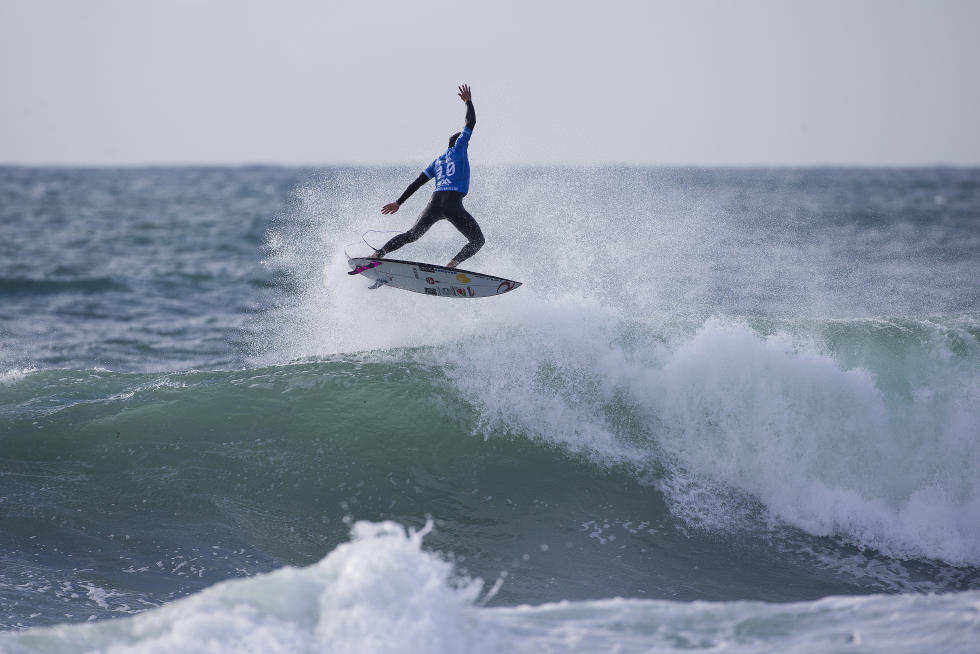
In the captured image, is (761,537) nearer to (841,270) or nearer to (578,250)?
(578,250)

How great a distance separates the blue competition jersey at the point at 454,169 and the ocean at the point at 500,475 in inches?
63.4

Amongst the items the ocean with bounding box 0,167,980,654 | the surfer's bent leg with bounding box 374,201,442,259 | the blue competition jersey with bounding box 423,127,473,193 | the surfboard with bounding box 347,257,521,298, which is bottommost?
the ocean with bounding box 0,167,980,654

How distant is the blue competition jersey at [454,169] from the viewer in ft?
31.9

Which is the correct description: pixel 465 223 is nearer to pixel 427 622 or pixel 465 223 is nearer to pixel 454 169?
pixel 454 169

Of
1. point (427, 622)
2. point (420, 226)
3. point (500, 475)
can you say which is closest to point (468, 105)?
point (420, 226)

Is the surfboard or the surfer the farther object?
the surfboard

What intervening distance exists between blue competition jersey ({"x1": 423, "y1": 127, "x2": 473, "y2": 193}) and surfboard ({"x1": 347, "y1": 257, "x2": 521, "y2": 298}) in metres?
0.93

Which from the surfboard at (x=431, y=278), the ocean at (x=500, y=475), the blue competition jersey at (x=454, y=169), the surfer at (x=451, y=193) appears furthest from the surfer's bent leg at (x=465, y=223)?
the ocean at (x=500, y=475)

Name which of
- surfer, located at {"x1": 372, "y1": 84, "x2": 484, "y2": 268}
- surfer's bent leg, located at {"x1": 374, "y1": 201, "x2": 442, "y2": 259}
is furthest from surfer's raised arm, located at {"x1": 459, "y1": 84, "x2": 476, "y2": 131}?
surfer's bent leg, located at {"x1": 374, "y1": 201, "x2": 442, "y2": 259}

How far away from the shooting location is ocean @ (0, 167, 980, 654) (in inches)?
212

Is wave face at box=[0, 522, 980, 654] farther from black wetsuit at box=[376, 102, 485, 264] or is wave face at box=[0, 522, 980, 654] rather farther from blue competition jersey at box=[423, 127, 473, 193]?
blue competition jersey at box=[423, 127, 473, 193]

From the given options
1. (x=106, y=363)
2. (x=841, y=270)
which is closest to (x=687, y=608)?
(x=106, y=363)

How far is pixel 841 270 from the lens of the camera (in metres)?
20.1

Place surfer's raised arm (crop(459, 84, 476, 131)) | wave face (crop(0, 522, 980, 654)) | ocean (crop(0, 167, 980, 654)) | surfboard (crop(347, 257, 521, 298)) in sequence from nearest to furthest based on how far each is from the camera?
wave face (crop(0, 522, 980, 654)) < ocean (crop(0, 167, 980, 654)) < surfer's raised arm (crop(459, 84, 476, 131)) < surfboard (crop(347, 257, 521, 298))
